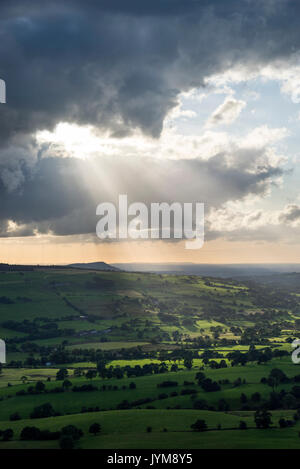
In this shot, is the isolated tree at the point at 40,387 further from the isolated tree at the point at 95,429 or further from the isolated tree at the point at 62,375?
the isolated tree at the point at 95,429

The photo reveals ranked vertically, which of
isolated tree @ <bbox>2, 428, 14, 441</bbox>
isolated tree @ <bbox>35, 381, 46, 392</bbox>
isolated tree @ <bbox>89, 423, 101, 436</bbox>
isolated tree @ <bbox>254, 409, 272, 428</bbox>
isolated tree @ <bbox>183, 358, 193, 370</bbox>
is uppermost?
isolated tree @ <bbox>183, 358, 193, 370</bbox>

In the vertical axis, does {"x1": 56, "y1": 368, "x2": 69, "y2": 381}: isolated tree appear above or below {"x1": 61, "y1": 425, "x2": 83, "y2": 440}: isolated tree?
above

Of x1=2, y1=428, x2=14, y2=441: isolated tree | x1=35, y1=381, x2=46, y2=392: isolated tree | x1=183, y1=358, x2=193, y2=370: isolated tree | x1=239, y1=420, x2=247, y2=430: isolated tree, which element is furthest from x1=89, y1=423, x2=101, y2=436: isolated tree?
x1=183, y1=358, x2=193, y2=370: isolated tree

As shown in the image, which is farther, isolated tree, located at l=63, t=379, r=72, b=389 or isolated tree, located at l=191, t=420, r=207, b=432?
isolated tree, located at l=63, t=379, r=72, b=389

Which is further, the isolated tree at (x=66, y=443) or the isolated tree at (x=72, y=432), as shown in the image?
the isolated tree at (x=72, y=432)

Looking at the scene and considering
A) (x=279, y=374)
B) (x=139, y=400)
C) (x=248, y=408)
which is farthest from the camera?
(x=279, y=374)

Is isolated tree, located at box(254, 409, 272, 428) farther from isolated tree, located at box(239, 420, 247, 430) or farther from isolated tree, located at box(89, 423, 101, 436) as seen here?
isolated tree, located at box(89, 423, 101, 436)

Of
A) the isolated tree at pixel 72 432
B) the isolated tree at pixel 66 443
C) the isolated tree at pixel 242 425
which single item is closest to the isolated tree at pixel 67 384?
the isolated tree at pixel 72 432

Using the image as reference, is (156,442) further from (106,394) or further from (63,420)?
(106,394)

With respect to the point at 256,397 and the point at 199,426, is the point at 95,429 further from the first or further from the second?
the point at 256,397

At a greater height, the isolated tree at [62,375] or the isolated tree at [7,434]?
the isolated tree at [62,375]
